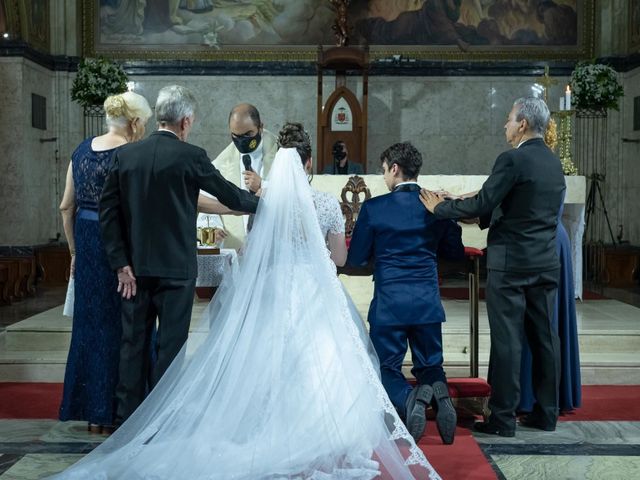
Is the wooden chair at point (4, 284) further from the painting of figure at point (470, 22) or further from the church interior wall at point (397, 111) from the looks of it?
the painting of figure at point (470, 22)

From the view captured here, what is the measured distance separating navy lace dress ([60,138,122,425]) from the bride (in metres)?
0.79

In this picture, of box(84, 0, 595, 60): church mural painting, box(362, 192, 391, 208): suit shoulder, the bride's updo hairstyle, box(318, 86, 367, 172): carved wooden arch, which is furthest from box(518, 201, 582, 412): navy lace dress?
box(84, 0, 595, 60): church mural painting

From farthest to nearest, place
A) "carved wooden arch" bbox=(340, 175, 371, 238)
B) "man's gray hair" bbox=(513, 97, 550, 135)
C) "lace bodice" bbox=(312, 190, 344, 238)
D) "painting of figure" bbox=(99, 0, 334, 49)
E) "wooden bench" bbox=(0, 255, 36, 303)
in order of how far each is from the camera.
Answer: "painting of figure" bbox=(99, 0, 334, 49), "wooden bench" bbox=(0, 255, 36, 303), "carved wooden arch" bbox=(340, 175, 371, 238), "man's gray hair" bbox=(513, 97, 550, 135), "lace bodice" bbox=(312, 190, 344, 238)

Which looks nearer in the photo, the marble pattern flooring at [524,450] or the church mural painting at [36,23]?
the marble pattern flooring at [524,450]

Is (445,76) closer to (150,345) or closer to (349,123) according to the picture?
(349,123)

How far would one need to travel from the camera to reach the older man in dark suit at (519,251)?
513 centimetres

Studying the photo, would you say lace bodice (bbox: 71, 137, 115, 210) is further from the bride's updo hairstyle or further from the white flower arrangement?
the white flower arrangement

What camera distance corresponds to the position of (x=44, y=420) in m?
5.67

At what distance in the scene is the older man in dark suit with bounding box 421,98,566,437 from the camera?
202 inches

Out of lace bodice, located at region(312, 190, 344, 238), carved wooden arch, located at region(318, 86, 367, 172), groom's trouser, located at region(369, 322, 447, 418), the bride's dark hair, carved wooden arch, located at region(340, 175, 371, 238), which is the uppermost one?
carved wooden arch, located at region(318, 86, 367, 172)

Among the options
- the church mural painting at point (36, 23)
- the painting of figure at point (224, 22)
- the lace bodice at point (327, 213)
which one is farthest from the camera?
the painting of figure at point (224, 22)

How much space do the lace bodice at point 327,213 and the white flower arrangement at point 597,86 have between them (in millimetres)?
8121

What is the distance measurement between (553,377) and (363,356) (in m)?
1.48

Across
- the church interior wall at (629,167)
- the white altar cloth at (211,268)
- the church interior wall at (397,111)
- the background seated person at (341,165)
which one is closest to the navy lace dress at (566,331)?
the white altar cloth at (211,268)
